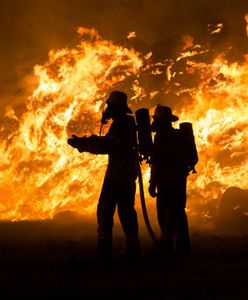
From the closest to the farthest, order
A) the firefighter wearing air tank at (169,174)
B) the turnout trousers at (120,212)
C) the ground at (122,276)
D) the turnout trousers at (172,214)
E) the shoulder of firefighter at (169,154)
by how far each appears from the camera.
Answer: the ground at (122,276) → the turnout trousers at (120,212) → the turnout trousers at (172,214) → the firefighter wearing air tank at (169,174) → the shoulder of firefighter at (169,154)

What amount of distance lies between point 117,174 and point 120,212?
52cm

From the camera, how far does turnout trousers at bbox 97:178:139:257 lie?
6.04 meters

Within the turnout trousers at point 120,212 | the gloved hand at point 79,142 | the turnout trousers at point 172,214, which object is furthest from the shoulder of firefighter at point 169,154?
the gloved hand at point 79,142

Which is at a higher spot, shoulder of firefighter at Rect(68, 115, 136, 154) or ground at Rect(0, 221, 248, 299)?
shoulder of firefighter at Rect(68, 115, 136, 154)

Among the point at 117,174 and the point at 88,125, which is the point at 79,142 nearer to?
the point at 117,174

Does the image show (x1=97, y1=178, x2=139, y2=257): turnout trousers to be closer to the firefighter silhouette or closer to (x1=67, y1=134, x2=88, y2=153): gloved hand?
the firefighter silhouette

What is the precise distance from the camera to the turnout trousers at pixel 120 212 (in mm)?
6043

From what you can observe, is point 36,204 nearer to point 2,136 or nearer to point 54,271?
point 2,136

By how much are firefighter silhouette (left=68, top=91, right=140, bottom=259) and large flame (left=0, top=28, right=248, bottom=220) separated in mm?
11592

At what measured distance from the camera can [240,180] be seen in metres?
17.8

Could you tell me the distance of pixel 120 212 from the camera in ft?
20.6

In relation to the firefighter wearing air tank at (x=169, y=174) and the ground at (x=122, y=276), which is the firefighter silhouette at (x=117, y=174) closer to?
the ground at (x=122, y=276)

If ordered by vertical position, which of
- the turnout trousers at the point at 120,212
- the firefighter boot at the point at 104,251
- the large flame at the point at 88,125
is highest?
the large flame at the point at 88,125

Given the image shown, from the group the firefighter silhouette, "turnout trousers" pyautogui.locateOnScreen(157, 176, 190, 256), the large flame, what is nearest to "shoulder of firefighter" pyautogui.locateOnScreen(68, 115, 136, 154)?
the firefighter silhouette
